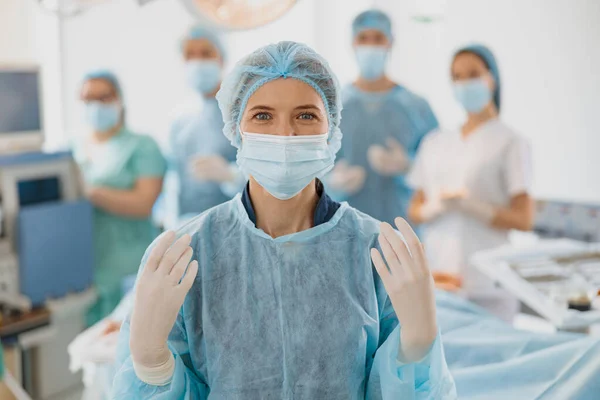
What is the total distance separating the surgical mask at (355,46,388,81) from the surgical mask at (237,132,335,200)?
1947 millimetres

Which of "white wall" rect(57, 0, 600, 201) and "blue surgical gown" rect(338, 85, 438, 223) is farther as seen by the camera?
"white wall" rect(57, 0, 600, 201)

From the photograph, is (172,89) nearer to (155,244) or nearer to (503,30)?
(503,30)

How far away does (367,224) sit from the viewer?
130 cm

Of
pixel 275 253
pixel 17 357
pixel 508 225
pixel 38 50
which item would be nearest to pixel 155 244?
pixel 275 253

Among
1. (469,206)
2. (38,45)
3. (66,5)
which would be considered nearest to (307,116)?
(66,5)

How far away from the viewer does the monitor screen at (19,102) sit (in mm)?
2684

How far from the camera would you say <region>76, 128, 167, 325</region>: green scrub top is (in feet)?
9.60

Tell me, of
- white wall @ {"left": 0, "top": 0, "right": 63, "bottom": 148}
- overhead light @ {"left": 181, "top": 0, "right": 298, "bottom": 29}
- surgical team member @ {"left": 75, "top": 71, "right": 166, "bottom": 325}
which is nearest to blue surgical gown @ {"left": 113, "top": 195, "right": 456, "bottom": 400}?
overhead light @ {"left": 181, "top": 0, "right": 298, "bottom": 29}

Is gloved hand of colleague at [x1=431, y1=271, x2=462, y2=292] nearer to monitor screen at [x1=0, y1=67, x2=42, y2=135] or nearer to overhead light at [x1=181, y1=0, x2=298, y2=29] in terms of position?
overhead light at [x1=181, y1=0, x2=298, y2=29]

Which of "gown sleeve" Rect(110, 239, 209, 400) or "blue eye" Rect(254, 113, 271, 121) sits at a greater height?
"blue eye" Rect(254, 113, 271, 121)

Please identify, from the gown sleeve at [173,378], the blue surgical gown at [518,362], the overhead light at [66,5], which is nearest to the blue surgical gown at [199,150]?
the overhead light at [66,5]

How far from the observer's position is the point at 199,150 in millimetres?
3105

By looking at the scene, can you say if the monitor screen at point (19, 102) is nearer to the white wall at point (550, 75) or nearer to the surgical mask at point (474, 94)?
the surgical mask at point (474, 94)

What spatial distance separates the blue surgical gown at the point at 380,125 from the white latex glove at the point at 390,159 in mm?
41
